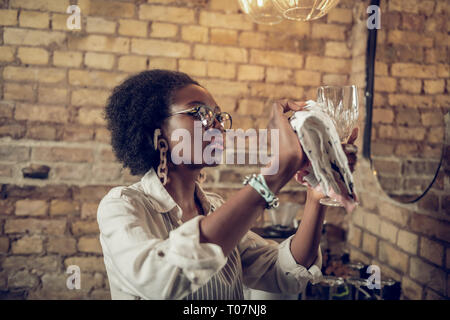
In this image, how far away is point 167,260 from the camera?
0.81m

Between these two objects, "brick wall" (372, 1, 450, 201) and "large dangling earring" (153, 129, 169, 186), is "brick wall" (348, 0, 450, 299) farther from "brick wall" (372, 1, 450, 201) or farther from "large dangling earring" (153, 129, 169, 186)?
"large dangling earring" (153, 129, 169, 186)

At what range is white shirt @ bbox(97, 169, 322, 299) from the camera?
0.80 m

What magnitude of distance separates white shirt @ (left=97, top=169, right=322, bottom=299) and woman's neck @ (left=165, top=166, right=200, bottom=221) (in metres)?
0.06

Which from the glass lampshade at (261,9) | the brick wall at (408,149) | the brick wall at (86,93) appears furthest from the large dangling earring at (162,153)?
the brick wall at (408,149)

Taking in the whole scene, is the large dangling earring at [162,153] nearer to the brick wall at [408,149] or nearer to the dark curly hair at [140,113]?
the dark curly hair at [140,113]

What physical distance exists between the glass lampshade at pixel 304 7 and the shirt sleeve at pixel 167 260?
919mm

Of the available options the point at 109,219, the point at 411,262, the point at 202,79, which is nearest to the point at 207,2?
the point at 202,79

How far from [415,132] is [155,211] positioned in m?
1.40

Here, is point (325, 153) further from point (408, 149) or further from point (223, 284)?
point (408, 149)

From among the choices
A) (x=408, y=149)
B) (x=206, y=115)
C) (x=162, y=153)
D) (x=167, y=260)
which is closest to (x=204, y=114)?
(x=206, y=115)

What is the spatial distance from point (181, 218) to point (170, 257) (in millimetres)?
419

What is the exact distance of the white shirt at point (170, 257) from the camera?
801 mm

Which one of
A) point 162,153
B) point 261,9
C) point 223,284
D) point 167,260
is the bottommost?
point 223,284

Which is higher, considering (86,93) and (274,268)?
(86,93)
